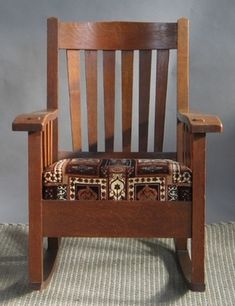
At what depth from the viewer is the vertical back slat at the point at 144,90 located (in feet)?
4.81

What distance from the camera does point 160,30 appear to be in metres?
1.45

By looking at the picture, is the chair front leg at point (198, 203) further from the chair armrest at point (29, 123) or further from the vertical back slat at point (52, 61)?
the vertical back slat at point (52, 61)

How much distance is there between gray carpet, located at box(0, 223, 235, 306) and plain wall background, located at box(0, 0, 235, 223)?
24cm

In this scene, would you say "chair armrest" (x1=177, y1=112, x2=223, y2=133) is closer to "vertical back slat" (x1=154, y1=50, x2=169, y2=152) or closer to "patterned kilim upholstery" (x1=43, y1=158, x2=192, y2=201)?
"patterned kilim upholstery" (x1=43, y1=158, x2=192, y2=201)

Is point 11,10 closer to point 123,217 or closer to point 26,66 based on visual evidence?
point 26,66

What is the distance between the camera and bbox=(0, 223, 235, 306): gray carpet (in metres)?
1.22

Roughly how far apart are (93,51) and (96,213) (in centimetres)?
51

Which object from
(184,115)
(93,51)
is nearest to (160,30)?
(93,51)

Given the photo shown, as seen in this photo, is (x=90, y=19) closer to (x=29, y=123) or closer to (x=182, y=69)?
(x=182, y=69)

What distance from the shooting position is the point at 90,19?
5.57 ft

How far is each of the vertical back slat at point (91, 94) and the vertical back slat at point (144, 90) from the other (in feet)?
0.42

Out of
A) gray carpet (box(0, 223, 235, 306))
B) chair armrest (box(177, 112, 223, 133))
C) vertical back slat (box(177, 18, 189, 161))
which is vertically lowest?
gray carpet (box(0, 223, 235, 306))

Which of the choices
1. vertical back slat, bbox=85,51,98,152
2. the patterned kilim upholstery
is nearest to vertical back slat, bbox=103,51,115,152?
vertical back slat, bbox=85,51,98,152

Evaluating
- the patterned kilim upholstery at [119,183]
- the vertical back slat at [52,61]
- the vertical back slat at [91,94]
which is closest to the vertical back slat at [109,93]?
the vertical back slat at [91,94]
